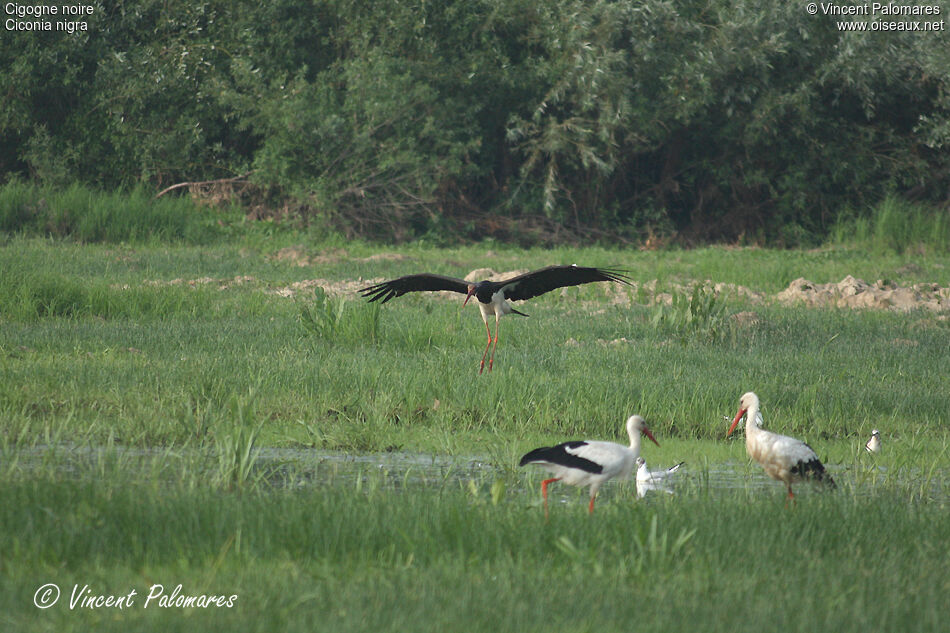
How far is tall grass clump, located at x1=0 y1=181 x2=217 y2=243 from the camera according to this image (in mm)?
18672

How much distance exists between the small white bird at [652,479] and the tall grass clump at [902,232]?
49.6 ft

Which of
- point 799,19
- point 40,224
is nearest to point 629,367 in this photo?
point 40,224

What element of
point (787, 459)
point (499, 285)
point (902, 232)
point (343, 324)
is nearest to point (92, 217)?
point (343, 324)

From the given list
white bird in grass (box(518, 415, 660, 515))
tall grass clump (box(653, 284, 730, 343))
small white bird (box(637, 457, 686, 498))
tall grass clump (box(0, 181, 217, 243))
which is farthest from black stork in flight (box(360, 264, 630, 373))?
tall grass clump (box(0, 181, 217, 243))

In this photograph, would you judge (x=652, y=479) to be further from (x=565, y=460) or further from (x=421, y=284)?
(x=421, y=284)

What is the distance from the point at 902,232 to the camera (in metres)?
21.2

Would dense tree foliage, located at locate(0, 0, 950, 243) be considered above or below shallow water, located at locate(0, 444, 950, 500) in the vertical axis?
above

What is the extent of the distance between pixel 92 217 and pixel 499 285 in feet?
36.8

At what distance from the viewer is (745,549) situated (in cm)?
469

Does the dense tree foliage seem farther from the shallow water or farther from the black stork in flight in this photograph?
the shallow water

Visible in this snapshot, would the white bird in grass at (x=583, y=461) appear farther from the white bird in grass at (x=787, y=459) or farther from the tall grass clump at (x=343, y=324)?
the tall grass clump at (x=343, y=324)

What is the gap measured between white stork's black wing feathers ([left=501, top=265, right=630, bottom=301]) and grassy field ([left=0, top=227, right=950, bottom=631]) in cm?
60

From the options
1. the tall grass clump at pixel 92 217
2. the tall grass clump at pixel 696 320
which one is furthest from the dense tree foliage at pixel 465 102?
the tall grass clump at pixel 696 320

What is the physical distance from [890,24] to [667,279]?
9650 millimetres
